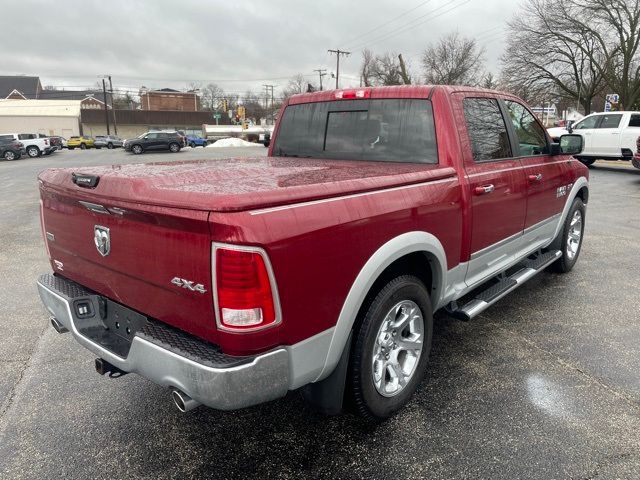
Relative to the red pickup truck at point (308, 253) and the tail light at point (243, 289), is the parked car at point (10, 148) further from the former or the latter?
the tail light at point (243, 289)

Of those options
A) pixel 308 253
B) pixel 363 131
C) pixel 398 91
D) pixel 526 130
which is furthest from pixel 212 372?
pixel 526 130

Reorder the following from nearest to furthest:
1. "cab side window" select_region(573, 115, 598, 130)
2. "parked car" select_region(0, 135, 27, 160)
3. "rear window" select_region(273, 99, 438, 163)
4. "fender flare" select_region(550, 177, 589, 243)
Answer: "rear window" select_region(273, 99, 438, 163)
"fender flare" select_region(550, 177, 589, 243)
"cab side window" select_region(573, 115, 598, 130)
"parked car" select_region(0, 135, 27, 160)

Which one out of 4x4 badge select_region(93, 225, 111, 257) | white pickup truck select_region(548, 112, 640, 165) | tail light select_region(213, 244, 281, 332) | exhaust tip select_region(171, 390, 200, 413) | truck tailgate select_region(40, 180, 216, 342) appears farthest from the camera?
white pickup truck select_region(548, 112, 640, 165)

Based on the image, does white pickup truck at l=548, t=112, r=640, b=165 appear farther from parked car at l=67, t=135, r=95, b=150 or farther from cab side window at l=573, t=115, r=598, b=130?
parked car at l=67, t=135, r=95, b=150

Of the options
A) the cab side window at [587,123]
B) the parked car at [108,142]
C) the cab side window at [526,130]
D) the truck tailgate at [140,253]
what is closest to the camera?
the truck tailgate at [140,253]

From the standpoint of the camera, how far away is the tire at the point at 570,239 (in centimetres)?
495

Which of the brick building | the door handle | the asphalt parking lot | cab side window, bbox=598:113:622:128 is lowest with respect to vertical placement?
the asphalt parking lot

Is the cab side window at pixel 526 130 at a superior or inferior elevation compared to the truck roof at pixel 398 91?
inferior

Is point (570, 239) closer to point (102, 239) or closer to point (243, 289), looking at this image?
point (243, 289)

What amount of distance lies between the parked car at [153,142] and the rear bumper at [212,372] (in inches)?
1340

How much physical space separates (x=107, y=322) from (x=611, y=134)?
1729 cm

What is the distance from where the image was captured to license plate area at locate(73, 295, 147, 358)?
2346 millimetres

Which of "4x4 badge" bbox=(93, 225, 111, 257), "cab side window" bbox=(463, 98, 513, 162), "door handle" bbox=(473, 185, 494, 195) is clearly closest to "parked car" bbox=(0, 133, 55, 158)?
"4x4 badge" bbox=(93, 225, 111, 257)

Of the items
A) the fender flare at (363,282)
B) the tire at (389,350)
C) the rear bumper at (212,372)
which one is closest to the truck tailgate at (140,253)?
the rear bumper at (212,372)
